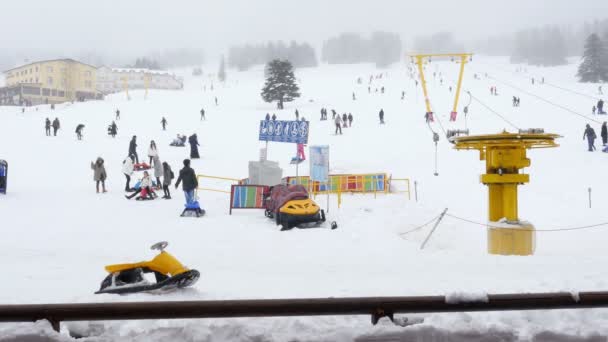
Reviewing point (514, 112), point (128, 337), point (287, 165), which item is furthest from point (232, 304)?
point (514, 112)

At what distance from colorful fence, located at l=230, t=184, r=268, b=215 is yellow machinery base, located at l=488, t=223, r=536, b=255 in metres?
6.77

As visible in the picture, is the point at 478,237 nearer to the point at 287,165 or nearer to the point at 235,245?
the point at 235,245

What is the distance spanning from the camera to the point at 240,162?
25266 mm

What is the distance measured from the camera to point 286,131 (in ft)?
51.8

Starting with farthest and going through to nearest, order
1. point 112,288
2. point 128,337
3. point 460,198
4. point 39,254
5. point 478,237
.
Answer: point 460,198 < point 478,237 < point 39,254 < point 112,288 < point 128,337

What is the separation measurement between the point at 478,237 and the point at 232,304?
1047 cm

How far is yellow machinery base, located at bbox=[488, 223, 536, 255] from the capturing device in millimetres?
8227

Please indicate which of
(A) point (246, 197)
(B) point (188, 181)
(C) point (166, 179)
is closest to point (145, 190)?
(C) point (166, 179)

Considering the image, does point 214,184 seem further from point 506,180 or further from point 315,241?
point 506,180

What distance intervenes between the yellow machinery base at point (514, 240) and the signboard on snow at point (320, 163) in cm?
573

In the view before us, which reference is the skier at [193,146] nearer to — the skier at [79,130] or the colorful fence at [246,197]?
the skier at [79,130]

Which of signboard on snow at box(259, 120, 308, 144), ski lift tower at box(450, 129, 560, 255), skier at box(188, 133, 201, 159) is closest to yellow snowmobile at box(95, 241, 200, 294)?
ski lift tower at box(450, 129, 560, 255)

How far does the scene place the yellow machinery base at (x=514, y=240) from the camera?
8.23 meters

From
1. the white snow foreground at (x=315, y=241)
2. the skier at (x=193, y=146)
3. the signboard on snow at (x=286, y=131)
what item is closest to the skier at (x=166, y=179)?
the white snow foreground at (x=315, y=241)
